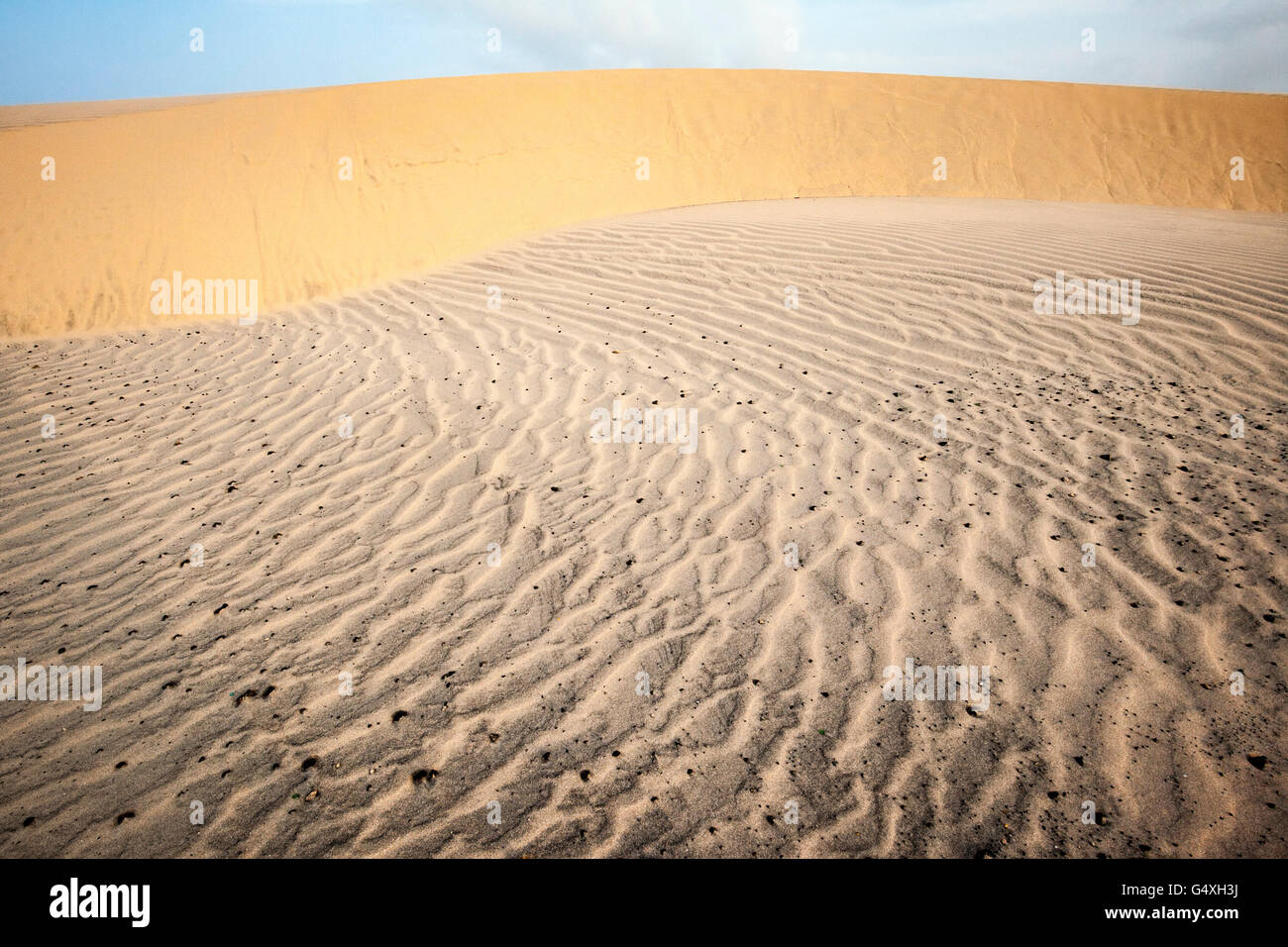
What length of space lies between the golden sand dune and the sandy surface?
298cm

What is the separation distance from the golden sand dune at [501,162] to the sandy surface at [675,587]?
298 cm

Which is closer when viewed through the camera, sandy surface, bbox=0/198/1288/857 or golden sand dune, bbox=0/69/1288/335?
sandy surface, bbox=0/198/1288/857

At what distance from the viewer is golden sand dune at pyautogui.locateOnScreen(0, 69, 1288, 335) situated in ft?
26.7

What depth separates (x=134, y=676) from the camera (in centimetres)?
270

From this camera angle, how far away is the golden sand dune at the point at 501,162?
8148mm

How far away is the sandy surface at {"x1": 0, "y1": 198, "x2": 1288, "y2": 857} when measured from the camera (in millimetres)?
2170

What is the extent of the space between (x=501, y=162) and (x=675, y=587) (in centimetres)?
1193

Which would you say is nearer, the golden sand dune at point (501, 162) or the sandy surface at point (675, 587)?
the sandy surface at point (675, 587)

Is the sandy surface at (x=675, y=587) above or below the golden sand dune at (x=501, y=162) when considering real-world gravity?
below

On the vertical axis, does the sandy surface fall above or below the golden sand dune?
below

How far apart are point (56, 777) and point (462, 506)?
2003 millimetres

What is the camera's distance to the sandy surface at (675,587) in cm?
217
